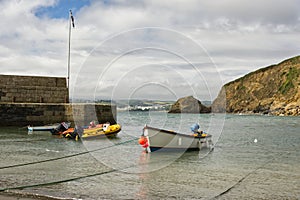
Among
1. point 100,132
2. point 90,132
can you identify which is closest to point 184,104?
point 100,132

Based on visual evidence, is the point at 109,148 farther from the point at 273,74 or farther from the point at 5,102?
the point at 273,74

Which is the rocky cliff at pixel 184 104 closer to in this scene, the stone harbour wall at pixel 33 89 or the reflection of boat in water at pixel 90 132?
the reflection of boat in water at pixel 90 132

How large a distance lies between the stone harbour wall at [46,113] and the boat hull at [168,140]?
442 inches

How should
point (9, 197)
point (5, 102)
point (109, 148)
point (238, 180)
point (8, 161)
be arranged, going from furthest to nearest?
point (5, 102)
point (109, 148)
point (8, 161)
point (238, 180)
point (9, 197)

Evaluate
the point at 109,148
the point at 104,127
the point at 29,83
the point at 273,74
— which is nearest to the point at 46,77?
the point at 29,83

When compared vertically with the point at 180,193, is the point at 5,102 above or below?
above

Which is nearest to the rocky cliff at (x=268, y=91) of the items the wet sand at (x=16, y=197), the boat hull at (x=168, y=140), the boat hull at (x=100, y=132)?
the boat hull at (x=100, y=132)

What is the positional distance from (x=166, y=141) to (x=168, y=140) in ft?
0.36

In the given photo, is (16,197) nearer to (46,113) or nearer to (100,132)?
(100,132)

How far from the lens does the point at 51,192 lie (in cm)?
849

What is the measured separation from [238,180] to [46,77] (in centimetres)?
2294

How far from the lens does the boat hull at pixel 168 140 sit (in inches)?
675

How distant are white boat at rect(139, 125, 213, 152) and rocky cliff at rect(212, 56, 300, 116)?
344ft

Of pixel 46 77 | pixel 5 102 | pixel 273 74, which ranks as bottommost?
pixel 5 102
